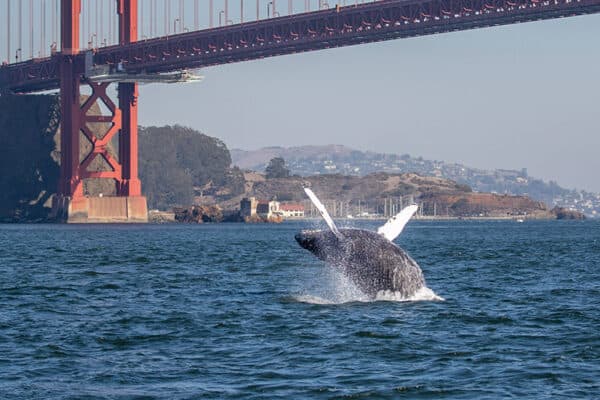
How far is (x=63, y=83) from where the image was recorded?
13825 cm

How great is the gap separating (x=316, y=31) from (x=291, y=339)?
101 m

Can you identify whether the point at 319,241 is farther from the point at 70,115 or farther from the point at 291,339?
the point at 70,115

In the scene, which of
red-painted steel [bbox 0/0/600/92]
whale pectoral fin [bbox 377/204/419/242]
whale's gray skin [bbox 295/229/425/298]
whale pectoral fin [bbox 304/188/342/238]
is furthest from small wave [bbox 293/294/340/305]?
red-painted steel [bbox 0/0/600/92]

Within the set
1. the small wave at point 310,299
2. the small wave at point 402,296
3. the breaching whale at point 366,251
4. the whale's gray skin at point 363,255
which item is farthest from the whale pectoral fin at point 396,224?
the small wave at point 310,299

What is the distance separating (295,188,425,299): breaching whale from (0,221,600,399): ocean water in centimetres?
89

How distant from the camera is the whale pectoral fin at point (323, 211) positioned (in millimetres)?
22095

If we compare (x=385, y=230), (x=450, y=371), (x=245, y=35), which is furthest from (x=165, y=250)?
(x=245, y=35)

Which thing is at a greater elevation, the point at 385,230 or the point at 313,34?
the point at 313,34

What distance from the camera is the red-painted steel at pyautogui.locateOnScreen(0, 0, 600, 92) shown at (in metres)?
106

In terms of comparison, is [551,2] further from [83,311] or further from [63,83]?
[83,311]

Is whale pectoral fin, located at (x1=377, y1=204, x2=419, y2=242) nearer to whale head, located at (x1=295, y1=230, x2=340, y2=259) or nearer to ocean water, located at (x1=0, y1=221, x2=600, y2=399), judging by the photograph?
whale head, located at (x1=295, y1=230, x2=340, y2=259)

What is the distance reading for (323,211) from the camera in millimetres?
22859

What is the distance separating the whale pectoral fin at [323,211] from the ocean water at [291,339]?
1.95 m

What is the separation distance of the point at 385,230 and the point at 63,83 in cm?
11679
